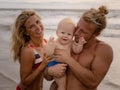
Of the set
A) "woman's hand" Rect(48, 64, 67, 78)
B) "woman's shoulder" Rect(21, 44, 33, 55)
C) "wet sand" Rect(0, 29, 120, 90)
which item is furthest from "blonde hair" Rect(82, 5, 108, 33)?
"wet sand" Rect(0, 29, 120, 90)

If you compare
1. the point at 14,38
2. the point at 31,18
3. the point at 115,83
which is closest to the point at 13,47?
the point at 14,38

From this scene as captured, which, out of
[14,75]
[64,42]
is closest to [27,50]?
[64,42]

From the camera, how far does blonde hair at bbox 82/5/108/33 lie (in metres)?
3.43

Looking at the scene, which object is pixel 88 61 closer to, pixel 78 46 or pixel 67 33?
pixel 78 46

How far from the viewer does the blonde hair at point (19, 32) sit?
414cm

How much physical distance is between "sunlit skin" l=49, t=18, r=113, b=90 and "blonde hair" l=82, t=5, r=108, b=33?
4cm

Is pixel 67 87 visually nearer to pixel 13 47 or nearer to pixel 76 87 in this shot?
pixel 76 87

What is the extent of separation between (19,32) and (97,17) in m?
1.07

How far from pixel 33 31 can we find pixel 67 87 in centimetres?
78

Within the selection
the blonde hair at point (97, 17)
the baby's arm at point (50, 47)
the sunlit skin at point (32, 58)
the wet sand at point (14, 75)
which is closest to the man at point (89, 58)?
the blonde hair at point (97, 17)

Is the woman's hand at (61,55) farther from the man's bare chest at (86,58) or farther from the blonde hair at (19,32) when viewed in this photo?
the blonde hair at (19,32)

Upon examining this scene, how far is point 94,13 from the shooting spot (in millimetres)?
3445

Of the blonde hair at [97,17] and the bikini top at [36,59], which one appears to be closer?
the blonde hair at [97,17]

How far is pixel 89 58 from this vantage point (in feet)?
11.5
